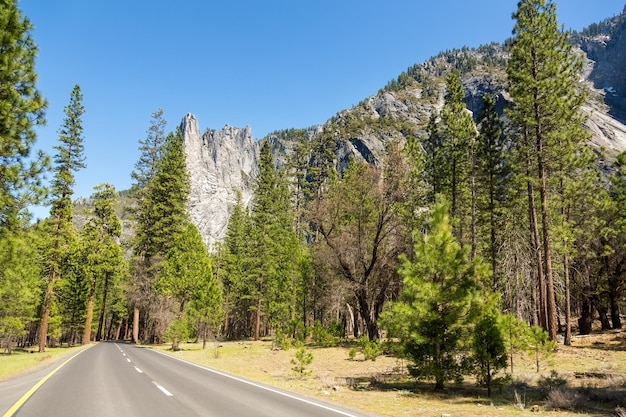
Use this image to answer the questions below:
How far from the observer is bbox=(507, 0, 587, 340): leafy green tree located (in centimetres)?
2256

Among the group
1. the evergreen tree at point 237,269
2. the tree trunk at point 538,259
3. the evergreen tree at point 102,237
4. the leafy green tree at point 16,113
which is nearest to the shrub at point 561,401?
the tree trunk at point 538,259

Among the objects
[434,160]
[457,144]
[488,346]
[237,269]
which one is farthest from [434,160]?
[237,269]

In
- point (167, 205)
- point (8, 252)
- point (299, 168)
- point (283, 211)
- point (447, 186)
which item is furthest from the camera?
point (299, 168)

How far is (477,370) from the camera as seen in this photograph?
14.1 m

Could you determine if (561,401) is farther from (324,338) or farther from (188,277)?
(188,277)

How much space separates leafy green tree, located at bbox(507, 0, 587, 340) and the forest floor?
4135mm

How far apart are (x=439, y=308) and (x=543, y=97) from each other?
16.0 metres

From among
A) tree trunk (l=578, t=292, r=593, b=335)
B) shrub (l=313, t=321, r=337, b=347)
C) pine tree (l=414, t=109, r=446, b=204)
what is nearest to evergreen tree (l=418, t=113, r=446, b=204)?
pine tree (l=414, t=109, r=446, b=204)

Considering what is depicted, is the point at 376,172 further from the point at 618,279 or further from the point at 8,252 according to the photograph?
the point at 8,252

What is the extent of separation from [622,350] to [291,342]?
23.0 m

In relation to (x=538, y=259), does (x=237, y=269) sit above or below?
above

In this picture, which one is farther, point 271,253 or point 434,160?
point 271,253

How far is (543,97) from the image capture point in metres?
23.0

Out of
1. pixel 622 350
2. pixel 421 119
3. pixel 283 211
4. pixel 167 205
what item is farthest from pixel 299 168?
pixel 421 119
